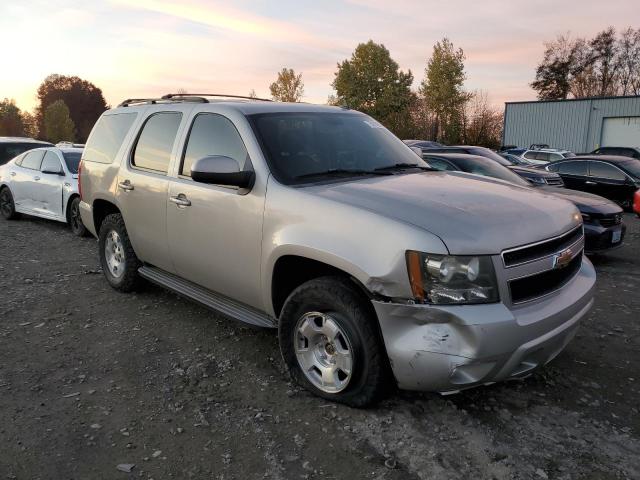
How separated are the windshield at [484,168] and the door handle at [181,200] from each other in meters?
5.87

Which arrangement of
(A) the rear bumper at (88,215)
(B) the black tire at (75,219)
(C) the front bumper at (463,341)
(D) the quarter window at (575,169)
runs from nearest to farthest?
(C) the front bumper at (463,341), (A) the rear bumper at (88,215), (B) the black tire at (75,219), (D) the quarter window at (575,169)

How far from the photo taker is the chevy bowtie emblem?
311 cm

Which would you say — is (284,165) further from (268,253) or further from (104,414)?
(104,414)

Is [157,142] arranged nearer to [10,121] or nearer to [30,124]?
[10,121]

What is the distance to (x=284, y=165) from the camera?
3.63m

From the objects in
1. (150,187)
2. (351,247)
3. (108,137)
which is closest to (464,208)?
(351,247)

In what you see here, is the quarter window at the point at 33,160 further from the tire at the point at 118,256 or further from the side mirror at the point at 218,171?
the side mirror at the point at 218,171

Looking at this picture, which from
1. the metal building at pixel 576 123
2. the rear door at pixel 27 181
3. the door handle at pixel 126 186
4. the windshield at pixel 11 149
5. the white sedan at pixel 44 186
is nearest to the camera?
the door handle at pixel 126 186

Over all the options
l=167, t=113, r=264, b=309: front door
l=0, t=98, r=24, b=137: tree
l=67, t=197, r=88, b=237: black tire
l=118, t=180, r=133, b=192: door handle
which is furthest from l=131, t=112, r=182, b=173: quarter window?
l=0, t=98, r=24, b=137: tree

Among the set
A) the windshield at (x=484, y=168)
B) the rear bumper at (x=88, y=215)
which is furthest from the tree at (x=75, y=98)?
the rear bumper at (x=88, y=215)

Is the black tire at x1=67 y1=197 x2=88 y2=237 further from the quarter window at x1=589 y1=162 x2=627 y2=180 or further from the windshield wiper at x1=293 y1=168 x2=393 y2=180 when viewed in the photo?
the quarter window at x1=589 y1=162 x2=627 y2=180

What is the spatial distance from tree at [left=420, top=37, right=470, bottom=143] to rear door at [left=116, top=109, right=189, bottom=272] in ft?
137

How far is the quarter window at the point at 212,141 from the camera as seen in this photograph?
385 centimetres

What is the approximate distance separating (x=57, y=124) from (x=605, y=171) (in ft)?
204
